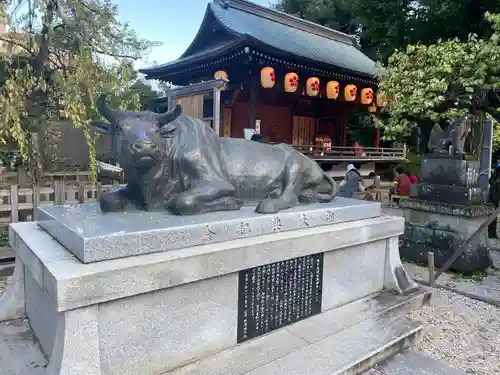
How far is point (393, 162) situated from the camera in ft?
65.3

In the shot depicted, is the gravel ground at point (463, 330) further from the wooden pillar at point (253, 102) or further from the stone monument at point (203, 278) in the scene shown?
the wooden pillar at point (253, 102)

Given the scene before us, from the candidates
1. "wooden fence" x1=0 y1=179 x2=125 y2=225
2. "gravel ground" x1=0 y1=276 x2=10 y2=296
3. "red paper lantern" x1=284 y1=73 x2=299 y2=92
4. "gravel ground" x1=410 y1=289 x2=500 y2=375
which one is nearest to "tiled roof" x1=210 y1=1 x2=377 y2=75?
"red paper lantern" x1=284 y1=73 x2=299 y2=92

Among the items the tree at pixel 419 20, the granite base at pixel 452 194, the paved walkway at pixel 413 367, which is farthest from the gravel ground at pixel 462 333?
the tree at pixel 419 20

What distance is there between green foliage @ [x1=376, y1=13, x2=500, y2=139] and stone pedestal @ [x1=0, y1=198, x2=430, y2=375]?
509cm

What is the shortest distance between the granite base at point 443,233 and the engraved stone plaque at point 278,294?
376 centimetres

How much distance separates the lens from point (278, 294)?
318cm

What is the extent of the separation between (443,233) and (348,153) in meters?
10.9

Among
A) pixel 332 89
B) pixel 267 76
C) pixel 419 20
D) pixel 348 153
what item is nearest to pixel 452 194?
pixel 267 76

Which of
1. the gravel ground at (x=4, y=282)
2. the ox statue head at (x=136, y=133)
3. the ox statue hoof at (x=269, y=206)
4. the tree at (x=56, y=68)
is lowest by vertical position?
the gravel ground at (x=4, y=282)

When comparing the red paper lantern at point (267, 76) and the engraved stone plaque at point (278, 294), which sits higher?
the red paper lantern at point (267, 76)

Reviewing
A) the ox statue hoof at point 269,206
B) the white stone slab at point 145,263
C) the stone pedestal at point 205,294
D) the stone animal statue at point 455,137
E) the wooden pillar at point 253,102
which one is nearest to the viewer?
the white stone slab at point 145,263

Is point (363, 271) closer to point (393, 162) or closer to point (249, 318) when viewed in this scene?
point (249, 318)

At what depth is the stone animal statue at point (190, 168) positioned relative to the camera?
2.81 meters

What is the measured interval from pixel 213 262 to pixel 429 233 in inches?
206
